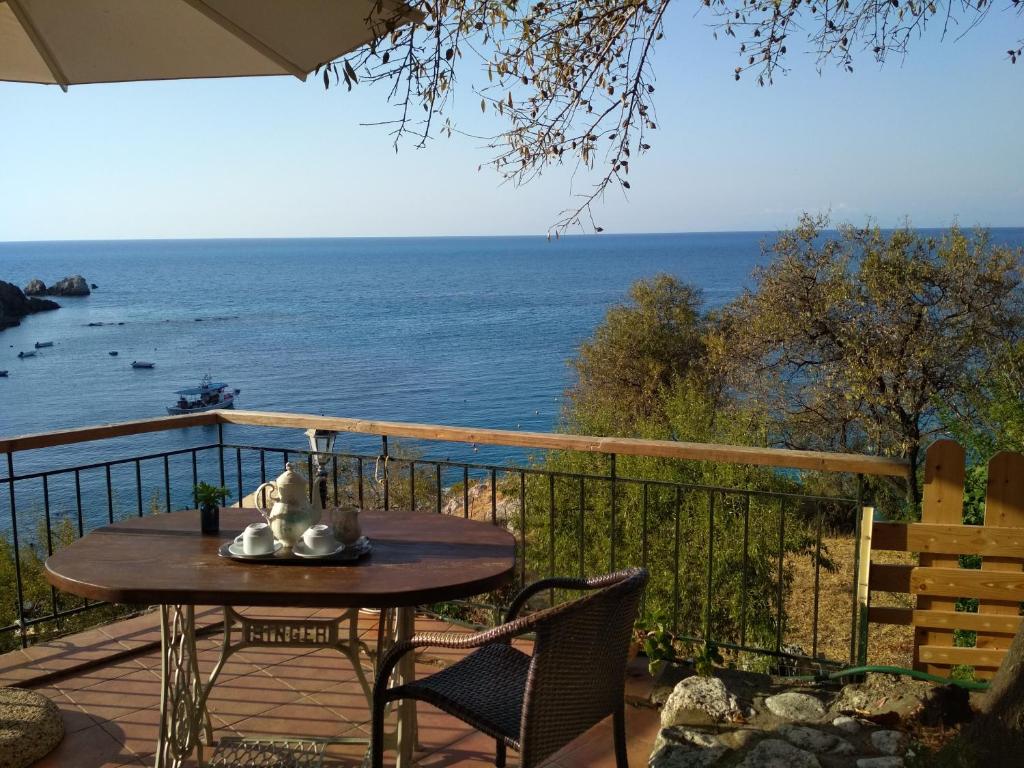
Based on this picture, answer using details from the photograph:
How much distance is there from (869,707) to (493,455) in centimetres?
2577

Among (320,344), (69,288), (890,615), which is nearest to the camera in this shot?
(890,615)

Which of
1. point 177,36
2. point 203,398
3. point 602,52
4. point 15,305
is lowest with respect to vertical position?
point 203,398

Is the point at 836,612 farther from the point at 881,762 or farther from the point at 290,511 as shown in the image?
the point at 290,511

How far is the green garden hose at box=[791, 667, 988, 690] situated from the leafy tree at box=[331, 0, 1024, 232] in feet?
6.14

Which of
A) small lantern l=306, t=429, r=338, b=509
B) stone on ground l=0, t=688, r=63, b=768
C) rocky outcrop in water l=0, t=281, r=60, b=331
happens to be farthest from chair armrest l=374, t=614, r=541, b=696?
rocky outcrop in water l=0, t=281, r=60, b=331

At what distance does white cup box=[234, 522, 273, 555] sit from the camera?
2494 mm

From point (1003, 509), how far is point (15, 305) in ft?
210

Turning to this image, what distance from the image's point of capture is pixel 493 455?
28562 millimetres

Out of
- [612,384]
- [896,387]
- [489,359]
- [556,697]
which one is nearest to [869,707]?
[556,697]

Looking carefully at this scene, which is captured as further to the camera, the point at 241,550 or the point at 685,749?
the point at 685,749

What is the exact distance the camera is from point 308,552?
8.25ft

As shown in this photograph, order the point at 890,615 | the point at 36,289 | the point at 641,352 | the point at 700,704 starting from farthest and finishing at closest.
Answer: the point at 36,289 → the point at 641,352 → the point at 890,615 → the point at 700,704

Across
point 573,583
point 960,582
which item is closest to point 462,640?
point 573,583

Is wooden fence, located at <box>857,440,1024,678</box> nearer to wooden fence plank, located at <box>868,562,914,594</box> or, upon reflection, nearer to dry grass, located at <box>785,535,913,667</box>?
wooden fence plank, located at <box>868,562,914,594</box>
